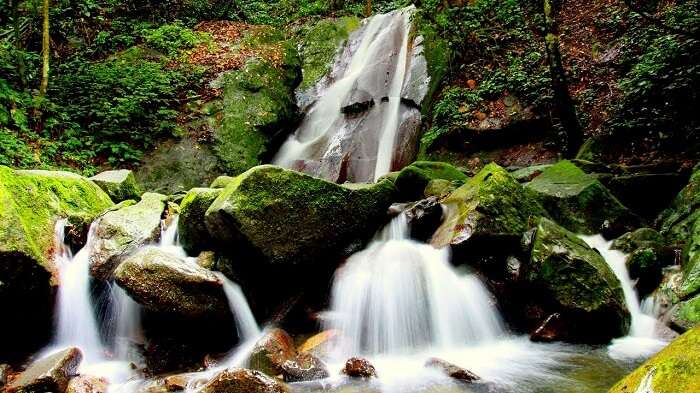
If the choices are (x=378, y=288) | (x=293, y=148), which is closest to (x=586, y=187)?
(x=378, y=288)

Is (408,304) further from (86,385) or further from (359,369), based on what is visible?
(86,385)

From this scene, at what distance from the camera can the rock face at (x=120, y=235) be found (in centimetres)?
555

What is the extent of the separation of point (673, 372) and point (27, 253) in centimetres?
558

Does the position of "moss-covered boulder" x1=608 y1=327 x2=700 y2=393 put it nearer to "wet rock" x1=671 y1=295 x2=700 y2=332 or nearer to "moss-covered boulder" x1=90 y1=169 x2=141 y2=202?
"wet rock" x1=671 y1=295 x2=700 y2=332

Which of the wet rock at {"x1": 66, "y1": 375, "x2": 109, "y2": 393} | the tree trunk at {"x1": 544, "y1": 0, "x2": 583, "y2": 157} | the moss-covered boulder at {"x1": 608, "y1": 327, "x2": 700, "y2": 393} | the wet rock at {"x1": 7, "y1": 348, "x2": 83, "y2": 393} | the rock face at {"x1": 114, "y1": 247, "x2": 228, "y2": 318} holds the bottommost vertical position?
the wet rock at {"x1": 66, "y1": 375, "x2": 109, "y2": 393}

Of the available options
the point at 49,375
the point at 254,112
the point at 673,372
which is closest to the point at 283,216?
the point at 49,375

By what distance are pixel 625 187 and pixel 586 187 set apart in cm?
90

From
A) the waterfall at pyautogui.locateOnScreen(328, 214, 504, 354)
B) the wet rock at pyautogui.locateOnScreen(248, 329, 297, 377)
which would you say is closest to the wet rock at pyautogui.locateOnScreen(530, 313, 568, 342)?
the waterfall at pyautogui.locateOnScreen(328, 214, 504, 354)

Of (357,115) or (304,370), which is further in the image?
(357,115)

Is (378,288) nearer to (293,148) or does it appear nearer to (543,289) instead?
(543,289)

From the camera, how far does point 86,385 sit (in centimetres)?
425

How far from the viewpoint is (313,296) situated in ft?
18.6

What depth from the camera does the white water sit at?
4477mm

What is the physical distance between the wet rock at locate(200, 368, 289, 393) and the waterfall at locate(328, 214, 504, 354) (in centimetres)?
146
